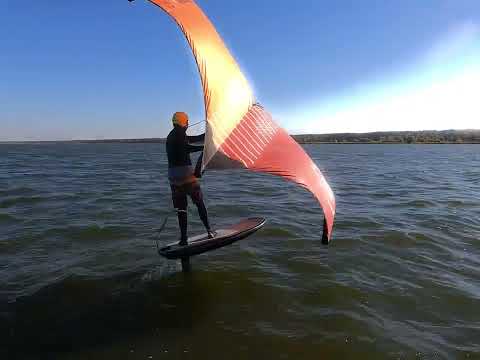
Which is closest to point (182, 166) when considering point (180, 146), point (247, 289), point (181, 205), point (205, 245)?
point (180, 146)

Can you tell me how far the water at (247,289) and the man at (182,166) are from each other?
167cm

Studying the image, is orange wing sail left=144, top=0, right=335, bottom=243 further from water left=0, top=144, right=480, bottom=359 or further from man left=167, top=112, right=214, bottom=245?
water left=0, top=144, right=480, bottom=359

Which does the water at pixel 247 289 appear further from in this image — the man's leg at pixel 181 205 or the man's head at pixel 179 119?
the man's head at pixel 179 119

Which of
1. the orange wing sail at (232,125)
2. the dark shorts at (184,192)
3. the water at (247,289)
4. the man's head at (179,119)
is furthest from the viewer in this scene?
the dark shorts at (184,192)

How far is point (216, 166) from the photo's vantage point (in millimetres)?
6219

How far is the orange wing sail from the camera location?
583cm

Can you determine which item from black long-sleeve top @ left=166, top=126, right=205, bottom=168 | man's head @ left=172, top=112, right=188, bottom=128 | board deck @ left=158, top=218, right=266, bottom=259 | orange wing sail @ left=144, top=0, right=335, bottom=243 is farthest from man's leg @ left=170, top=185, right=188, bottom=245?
orange wing sail @ left=144, top=0, right=335, bottom=243

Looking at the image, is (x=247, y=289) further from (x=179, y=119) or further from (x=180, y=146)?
(x=179, y=119)

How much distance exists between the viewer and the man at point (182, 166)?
23.6 ft

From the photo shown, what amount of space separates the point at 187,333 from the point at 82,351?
1.64 meters

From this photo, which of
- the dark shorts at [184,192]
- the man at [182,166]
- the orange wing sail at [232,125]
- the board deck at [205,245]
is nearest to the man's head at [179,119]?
the man at [182,166]

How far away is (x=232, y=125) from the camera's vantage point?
6312mm

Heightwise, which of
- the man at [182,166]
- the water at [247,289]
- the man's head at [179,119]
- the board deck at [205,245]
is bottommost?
the water at [247,289]

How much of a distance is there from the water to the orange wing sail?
2065mm
